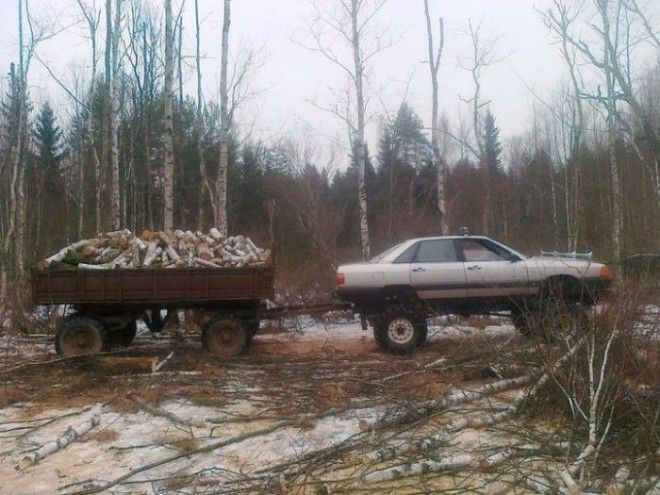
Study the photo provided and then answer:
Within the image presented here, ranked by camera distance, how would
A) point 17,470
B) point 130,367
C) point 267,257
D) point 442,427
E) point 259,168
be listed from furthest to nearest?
point 259,168
point 267,257
point 130,367
point 442,427
point 17,470

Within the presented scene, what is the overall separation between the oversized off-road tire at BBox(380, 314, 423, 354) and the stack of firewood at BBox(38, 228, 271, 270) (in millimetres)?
2264

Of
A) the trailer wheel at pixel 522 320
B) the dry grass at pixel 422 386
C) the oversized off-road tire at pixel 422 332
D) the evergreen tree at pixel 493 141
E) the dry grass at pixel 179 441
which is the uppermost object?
the evergreen tree at pixel 493 141

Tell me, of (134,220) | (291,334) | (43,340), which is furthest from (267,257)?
(134,220)

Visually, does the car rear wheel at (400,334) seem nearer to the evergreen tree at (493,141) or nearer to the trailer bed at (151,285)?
the trailer bed at (151,285)

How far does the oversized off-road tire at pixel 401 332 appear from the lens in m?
11.3

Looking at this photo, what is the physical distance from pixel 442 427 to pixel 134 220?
21.7m

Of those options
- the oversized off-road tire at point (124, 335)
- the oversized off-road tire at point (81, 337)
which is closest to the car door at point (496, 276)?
the oversized off-road tire at point (124, 335)

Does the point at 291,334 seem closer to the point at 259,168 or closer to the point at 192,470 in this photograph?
the point at 192,470

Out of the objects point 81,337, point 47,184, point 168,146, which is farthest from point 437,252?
point 47,184

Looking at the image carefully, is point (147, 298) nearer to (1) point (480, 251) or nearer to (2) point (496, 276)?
(1) point (480, 251)

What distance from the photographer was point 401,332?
11.3 metres

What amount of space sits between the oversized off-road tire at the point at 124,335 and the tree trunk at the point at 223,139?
3878mm

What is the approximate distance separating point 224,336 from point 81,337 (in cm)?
226

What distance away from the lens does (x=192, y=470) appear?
5.96m
